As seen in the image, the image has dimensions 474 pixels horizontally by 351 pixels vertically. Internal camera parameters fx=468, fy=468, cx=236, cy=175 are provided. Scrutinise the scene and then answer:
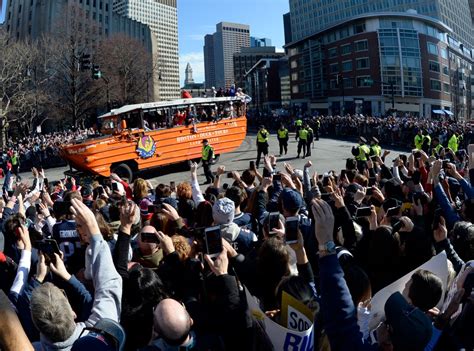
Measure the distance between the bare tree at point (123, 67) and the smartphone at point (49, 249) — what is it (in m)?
45.9

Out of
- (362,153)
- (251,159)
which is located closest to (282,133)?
(251,159)

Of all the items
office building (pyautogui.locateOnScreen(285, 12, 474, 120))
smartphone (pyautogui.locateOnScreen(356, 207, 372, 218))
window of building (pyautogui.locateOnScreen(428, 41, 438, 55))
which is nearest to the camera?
smartphone (pyautogui.locateOnScreen(356, 207, 372, 218))

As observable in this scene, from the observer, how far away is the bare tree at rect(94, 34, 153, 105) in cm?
4928

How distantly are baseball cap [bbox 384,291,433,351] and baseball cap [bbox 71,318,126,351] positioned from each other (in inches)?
Result: 50.4

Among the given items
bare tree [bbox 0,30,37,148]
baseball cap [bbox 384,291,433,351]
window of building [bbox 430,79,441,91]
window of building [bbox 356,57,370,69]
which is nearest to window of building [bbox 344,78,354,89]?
window of building [bbox 356,57,370,69]

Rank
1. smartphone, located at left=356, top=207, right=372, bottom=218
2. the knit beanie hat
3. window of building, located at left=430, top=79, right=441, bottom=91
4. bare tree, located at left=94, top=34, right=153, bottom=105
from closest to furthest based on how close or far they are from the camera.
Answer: the knit beanie hat, smartphone, located at left=356, top=207, right=372, bottom=218, bare tree, located at left=94, top=34, right=153, bottom=105, window of building, located at left=430, top=79, right=441, bottom=91

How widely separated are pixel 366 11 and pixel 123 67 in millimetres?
75250

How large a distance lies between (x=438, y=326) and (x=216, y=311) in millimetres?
1252

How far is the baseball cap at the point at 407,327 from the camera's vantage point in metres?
2.08

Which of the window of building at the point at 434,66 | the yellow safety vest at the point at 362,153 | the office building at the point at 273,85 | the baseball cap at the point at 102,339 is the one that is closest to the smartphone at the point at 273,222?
the baseball cap at the point at 102,339

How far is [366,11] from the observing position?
10756cm

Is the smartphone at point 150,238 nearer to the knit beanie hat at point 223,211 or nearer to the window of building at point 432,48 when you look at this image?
the knit beanie hat at point 223,211

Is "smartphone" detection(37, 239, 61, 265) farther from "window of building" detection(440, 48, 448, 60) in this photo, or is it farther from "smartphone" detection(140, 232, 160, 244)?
"window of building" detection(440, 48, 448, 60)

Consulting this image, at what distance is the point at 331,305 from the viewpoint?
2367 millimetres
